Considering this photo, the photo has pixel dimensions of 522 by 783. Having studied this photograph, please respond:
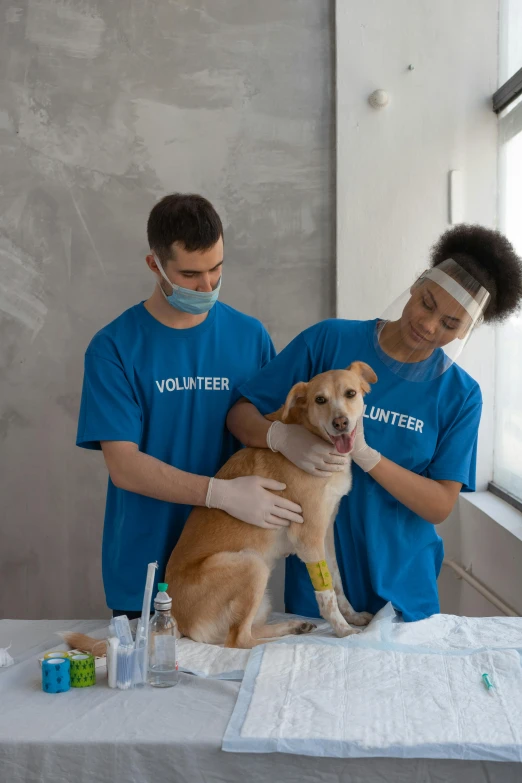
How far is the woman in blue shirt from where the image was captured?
1832mm

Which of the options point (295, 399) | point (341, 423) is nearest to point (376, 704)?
point (341, 423)

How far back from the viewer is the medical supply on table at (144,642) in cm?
155

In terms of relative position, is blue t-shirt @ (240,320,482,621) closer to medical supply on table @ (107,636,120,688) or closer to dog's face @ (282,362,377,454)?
dog's face @ (282,362,377,454)

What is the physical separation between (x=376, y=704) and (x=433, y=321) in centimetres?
88

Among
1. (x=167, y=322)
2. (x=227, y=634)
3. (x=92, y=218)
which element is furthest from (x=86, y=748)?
(x=92, y=218)

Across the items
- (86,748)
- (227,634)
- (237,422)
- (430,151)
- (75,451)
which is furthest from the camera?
(75,451)

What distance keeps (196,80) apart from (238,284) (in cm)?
93

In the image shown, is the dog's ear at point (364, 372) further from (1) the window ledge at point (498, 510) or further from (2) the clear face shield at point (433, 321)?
(1) the window ledge at point (498, 510)

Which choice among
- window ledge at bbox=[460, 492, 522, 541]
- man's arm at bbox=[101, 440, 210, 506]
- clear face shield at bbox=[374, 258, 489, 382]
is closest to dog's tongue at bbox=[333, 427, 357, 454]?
clear face shield at bbox=[374, 258, 489, 382]

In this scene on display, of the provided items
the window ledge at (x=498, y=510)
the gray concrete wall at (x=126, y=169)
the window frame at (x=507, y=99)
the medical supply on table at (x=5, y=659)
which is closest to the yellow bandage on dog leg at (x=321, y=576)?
the medical supply on table at (x=5, y=659)

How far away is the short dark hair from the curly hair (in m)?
0.61

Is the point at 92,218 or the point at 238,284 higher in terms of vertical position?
the point at 92,218

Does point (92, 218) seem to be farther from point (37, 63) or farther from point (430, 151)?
point (430, 151)

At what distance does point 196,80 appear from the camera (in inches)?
131
